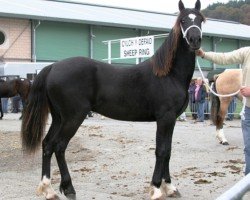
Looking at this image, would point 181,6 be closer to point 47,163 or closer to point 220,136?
point 47,163

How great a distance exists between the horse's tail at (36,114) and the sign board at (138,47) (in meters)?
13.1

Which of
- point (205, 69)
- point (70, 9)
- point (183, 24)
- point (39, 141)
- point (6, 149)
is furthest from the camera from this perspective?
point (205, 69)

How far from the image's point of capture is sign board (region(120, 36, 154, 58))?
19161 mm

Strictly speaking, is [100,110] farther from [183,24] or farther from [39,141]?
[183,24]

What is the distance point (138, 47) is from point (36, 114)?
14019 mm

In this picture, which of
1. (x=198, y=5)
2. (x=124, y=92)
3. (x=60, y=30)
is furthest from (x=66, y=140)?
(x=60, y=30)

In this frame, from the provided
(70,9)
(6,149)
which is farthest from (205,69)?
(6,149)

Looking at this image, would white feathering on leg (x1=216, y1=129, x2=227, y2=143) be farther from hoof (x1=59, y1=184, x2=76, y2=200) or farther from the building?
the building

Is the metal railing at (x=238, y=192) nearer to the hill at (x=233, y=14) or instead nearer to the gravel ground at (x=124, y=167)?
the gravel ground at (x=124, y=167)

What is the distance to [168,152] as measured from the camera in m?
5.93

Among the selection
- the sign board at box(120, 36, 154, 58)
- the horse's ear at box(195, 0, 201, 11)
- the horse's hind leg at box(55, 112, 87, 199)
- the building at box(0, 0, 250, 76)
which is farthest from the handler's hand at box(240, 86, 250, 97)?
the building at box(0, 0, 250, 76)

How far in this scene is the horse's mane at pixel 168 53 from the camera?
230 inches

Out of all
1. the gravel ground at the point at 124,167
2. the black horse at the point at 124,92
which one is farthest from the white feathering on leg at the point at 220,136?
the black horse at the point at 124,92

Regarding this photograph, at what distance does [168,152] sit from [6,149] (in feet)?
17.9
